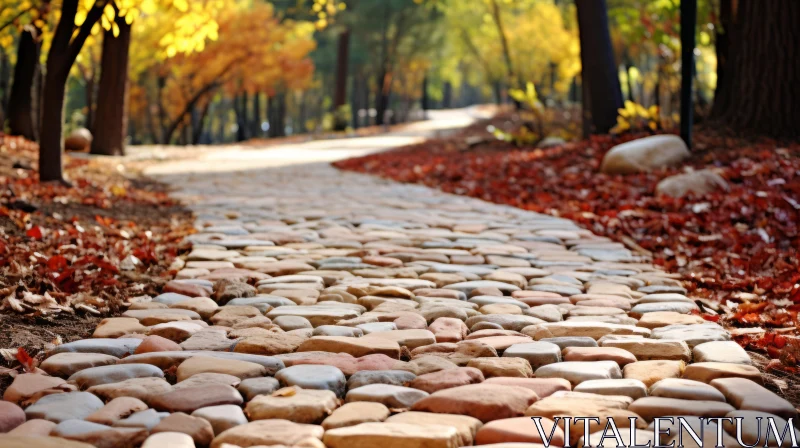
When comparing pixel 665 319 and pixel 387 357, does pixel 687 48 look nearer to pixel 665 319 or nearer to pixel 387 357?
pixel 665 319

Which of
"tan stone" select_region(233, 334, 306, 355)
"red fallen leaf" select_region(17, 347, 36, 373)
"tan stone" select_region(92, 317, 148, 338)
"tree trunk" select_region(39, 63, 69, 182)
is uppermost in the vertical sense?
"tree trunk" select_region(39, 63, 69, 182)

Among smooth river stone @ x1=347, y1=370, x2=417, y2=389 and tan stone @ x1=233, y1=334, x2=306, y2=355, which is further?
tan stone @ x1=233, y1=334, x2=306, y2=355

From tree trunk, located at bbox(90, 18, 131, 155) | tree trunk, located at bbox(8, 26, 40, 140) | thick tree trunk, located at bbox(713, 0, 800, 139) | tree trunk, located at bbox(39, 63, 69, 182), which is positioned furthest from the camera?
tree trunk, located at bbox(90, 18, 131, 155)

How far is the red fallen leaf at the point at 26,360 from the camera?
3041 millimetres

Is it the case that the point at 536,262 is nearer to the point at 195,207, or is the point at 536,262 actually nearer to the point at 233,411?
the point at 233,411

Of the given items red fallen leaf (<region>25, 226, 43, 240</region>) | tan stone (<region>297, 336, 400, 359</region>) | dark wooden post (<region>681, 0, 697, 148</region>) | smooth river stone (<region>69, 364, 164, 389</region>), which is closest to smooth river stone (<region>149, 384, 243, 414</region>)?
smooth river stone (<region>69, 364, 164, 389</region>)

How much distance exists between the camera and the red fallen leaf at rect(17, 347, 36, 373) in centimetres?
304

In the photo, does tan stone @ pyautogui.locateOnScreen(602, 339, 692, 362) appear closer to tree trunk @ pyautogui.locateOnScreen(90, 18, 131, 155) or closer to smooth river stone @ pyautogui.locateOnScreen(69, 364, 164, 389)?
smooth river stone @ pyautogui.locateOnScreen(69, 364, 164, 389)

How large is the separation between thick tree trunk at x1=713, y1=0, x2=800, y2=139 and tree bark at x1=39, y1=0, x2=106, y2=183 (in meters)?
7.39

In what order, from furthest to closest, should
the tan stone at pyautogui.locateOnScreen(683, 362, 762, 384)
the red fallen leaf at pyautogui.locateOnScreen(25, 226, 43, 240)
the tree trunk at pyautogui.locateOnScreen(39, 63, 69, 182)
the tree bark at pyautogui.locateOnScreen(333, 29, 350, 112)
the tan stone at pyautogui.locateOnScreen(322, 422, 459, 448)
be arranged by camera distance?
the tree bark at pyautogui.locateOnScreen(333, 29, 350, 112)
the tree trunk at pyautogui.locateOnScreen(39, 63, 69, 182)
the red fallen leaf at pyautogui.locateOnScreen(25, 226, 43, 240)
the tan stone at pyautogui.locateOnScreen(683, 362, 762, 384)
the tan stone at pyautogui.locateOnScreen(322, 422, 459, 448)

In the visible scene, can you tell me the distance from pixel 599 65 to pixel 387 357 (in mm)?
10712

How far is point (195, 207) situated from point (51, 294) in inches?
161

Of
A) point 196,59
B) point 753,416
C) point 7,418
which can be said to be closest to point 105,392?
point 7,418

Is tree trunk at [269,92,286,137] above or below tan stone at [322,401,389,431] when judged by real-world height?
above
